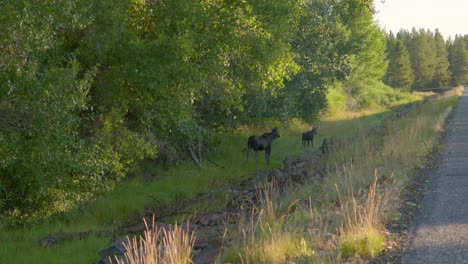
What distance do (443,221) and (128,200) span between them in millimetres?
11355

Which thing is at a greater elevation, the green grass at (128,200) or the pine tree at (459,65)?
the pine tree at (459,65)

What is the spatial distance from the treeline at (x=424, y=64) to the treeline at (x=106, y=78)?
91.5 m

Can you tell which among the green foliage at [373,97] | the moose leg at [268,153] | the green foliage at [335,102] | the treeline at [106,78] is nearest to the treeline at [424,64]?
the green foliage at [373,97]

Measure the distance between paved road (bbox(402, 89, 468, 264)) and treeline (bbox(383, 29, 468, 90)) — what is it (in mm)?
94652

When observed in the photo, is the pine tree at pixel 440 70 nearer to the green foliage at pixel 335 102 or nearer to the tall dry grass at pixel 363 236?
the green foliage at pixel 335 102

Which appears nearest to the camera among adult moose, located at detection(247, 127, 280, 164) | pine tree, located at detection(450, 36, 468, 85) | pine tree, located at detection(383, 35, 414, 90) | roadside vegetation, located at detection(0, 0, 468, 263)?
roadside vegetation, located at detection(0, 0, 468, 263)

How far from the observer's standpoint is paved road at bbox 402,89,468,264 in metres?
6.73

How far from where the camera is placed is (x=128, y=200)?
17438 millimetres

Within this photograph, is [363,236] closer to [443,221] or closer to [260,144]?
[443,221]

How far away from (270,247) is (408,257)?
5.62 ft

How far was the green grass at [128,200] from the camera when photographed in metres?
12.1

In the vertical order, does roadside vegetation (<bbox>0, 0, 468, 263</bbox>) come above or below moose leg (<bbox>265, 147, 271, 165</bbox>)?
above

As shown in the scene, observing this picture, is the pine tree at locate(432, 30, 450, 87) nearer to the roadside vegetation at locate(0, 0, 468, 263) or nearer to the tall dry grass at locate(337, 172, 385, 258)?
the roadside vegetation at locate(0, 0, 468, 263)

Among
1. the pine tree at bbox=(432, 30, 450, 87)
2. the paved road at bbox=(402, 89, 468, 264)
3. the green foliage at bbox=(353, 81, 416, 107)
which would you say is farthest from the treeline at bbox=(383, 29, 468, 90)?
the paved road at bbox=(402, 89, 468, 264)
